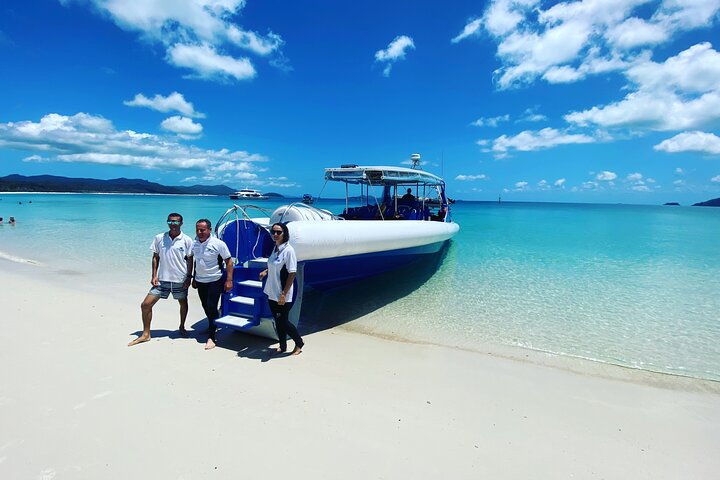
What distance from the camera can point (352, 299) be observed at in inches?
265

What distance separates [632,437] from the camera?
288 centimetres

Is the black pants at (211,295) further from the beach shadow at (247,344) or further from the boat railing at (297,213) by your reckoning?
the boat railing at (297,213)

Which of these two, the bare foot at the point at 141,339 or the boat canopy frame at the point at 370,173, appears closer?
Result: the bare foot at the point at 141,339

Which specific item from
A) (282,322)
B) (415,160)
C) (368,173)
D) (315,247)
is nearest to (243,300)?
(282,322)

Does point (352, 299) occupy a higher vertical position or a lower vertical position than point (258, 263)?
lower

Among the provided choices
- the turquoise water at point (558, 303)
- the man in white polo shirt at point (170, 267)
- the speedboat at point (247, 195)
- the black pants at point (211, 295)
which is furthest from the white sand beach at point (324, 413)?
the speedboat at point (247, 195)

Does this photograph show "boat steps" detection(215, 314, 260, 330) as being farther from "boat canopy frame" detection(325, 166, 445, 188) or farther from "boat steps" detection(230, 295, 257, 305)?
"boat canopy frame" detection(325, 166, 445, 188)

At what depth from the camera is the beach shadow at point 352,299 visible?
556 cm

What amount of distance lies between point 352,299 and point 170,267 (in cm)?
342

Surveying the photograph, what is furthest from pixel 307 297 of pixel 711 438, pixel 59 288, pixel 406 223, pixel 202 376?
pixel 711 438

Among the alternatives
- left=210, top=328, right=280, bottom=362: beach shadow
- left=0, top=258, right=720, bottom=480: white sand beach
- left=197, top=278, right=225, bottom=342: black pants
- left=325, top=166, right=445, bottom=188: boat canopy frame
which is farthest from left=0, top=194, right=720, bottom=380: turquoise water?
left=325, top=166, right=445, bottom=188: boat canopy frame

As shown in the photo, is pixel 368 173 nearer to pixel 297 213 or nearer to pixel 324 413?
pixel 297 213

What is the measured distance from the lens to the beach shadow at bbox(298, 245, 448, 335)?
18.2 ft

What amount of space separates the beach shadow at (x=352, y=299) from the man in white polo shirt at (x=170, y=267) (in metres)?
1.75
